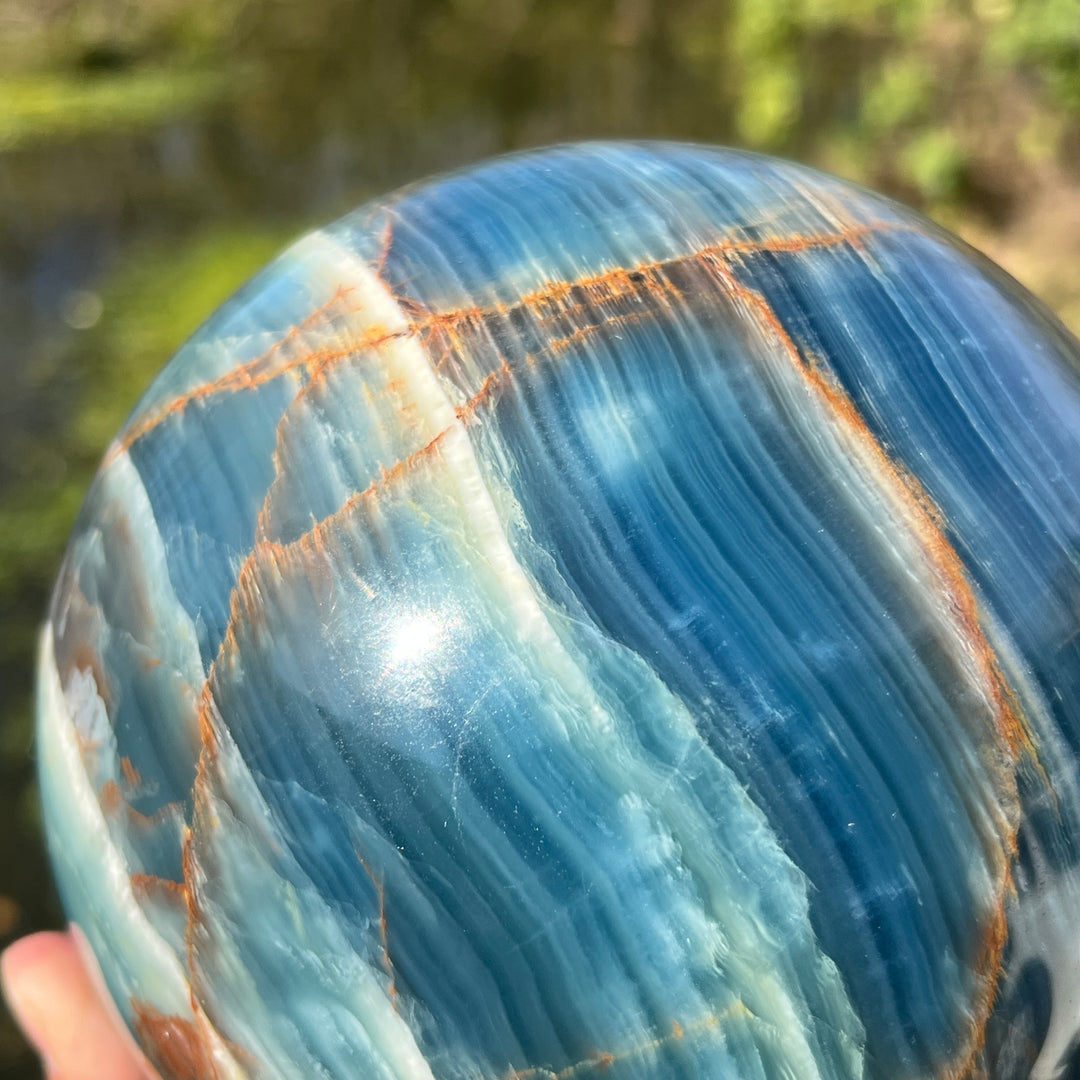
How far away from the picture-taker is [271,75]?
517cm

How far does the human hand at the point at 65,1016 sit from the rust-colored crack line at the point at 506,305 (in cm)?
63

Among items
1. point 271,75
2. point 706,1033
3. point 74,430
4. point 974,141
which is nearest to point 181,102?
point 271,75

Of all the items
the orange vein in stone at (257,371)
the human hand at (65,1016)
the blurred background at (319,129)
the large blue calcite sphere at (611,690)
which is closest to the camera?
the large blue calcite sphere at (611,690)

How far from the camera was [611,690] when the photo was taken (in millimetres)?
582

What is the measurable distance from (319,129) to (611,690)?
458cm

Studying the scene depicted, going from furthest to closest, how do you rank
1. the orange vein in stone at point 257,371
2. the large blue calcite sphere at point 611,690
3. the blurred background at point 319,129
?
the blurred background at point 319,129, the orange vein in stone at point 257,371, the large blue calcite sphere at point 611,690

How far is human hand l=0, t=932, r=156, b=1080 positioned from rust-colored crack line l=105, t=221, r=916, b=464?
0.63 metres

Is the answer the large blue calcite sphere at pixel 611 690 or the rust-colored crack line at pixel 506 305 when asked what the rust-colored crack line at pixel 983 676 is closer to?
the large blue calcite sphere at pixel 611 690

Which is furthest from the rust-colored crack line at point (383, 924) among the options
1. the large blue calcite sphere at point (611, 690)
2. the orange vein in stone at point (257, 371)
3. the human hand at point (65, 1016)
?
the human hand at point (65, 1016)

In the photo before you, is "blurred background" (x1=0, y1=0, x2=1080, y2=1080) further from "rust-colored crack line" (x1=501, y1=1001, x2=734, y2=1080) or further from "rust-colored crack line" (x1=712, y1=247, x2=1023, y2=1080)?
"rust-colored crack line" (x1=712, y1=247, x2=1023, y2=1080)

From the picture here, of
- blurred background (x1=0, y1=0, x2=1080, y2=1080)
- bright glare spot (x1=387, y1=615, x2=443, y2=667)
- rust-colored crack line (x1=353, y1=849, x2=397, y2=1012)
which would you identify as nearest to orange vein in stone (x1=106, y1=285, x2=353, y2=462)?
bright glare spot (x1=387, y1=615, x2=443, y2=667)

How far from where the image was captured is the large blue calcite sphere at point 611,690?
0.58 meters

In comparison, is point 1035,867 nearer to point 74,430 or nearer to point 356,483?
point 356,483

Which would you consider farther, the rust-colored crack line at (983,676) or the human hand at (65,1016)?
the human hand at (65,1016)
